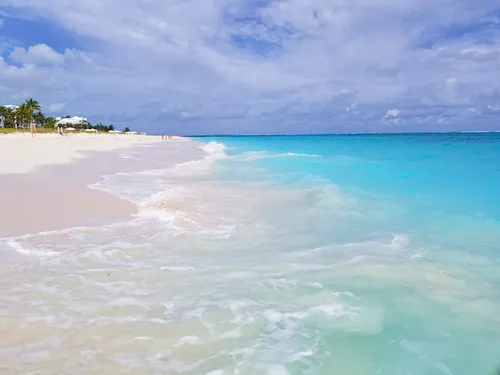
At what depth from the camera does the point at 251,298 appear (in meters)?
5.43

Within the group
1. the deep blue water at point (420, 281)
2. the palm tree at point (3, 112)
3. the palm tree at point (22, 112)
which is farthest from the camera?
the palm tree at point (22, 112)

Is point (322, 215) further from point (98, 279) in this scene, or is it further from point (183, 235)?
point (98, 279)

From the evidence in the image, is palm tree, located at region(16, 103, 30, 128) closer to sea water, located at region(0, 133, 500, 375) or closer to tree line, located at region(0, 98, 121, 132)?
tree line, located at region(0, 98, 121, 132)

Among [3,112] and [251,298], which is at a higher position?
[3,112]

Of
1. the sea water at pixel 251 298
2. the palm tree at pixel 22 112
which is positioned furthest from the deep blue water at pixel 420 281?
the palm tree at pixel 22 112

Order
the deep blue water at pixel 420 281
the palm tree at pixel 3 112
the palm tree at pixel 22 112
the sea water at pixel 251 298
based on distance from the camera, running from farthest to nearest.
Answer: the palm tree at pixel 22 112 → the palm tree at pixel 3 112 → the deep blue water at pixel 420 281 → the sea water at pixel 251 298

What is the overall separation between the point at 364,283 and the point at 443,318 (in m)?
1.22

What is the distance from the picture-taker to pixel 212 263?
263 inches

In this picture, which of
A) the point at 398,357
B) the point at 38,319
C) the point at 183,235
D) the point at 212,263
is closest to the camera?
the point at 398,357

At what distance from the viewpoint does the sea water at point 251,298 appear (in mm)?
4074

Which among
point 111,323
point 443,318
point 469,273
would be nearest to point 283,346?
point 111,323

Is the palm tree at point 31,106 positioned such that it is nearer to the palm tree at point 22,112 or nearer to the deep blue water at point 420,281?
the palm tree at point 22,112

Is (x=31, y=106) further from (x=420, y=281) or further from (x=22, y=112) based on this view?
(x=420, y=281)

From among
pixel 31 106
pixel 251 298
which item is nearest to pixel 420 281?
pixel 251 298
